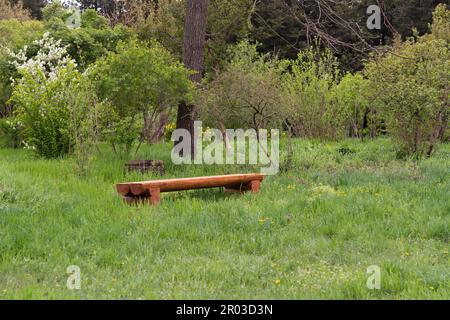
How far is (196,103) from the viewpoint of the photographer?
35.4 feet

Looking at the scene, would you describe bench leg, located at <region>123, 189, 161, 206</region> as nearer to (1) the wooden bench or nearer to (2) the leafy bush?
(1) the wooden bench

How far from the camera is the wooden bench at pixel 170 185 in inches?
277

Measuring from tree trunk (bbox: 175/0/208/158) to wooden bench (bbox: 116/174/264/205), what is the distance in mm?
3258

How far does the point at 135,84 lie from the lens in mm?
9727

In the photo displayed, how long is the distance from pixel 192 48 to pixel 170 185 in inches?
200

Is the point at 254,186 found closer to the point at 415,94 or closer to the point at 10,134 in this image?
the point at 415,94

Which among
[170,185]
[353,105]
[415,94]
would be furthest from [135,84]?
[353,105]

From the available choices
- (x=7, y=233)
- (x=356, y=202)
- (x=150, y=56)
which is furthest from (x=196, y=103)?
(x=7, y=233)

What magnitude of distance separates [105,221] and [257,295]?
2521mm

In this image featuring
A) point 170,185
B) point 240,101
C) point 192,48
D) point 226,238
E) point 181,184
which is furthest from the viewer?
point 192,48

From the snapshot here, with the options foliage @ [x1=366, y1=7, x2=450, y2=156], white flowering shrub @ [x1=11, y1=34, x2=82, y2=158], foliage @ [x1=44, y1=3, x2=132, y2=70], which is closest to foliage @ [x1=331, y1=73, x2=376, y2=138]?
foliage @ [x1=366, y1=7, x2=450, y2=156]

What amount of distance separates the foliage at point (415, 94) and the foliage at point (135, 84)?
4.10 meters

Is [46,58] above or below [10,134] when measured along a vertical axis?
above

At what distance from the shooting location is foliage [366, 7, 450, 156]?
10.9m
